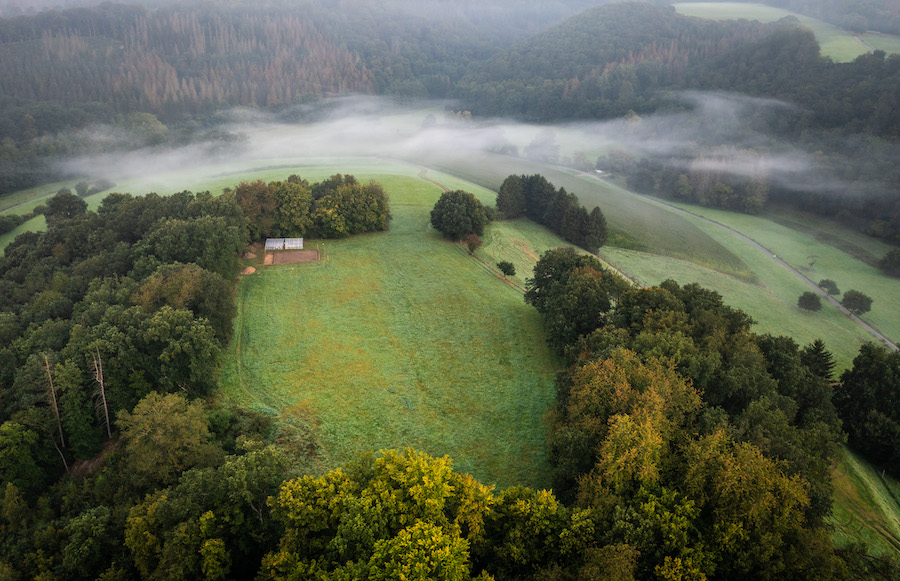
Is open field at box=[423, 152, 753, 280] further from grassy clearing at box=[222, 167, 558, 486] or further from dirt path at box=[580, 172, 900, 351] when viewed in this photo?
grassy clearing at box=[222, 167, 558, 486]

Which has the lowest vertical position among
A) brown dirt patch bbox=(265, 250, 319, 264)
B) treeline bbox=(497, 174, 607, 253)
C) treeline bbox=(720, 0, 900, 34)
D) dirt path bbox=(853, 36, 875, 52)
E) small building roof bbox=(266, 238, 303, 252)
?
brown dirt patch bbox=(265, 250, 319, 264)

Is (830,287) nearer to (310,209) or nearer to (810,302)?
(810,302)

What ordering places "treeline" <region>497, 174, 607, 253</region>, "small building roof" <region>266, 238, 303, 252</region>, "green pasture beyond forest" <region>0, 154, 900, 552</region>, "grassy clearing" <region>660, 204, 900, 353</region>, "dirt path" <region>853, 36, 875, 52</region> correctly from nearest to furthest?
"green pasture beyond forest" <region>0, 154, 900, 552</region> < "small building roof" <region>266, 238, 303, 252</region> < "grassy clearing" <region>660, 204, 900, 353</region> < "treeline" <region>497, 174, 607, 253</region> < "dirt path" <region>853, 36, 875, 52</region>

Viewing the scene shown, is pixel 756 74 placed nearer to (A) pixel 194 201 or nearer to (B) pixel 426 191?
(B) pixel 426 191

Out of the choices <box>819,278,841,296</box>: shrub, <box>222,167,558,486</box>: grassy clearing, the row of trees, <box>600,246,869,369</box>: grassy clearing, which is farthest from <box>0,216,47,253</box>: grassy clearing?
<box>819,278,841,296</box>: shrub

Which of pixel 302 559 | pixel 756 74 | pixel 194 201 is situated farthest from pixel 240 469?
pixel 756 74

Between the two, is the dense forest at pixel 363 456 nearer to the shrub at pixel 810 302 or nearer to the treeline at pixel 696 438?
the treeline at pixel 696 438
